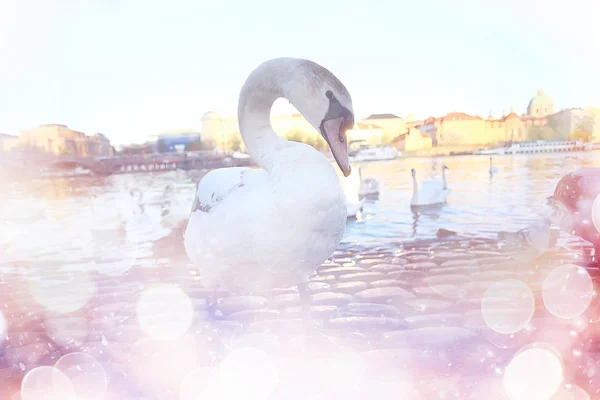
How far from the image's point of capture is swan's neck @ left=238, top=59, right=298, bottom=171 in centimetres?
203

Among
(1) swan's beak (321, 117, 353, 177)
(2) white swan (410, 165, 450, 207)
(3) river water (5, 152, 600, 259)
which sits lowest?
(3) river water (5, 152, 600, 259)

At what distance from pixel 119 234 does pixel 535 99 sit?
6953 cm

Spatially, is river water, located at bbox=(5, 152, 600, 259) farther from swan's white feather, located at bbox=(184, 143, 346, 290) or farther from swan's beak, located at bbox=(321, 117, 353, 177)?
swan's beak, located at bbox=(321, 117, 353, 177)

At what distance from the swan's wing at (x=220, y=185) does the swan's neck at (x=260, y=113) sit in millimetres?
104

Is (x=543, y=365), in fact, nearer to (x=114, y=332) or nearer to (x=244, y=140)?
(x=244, y=140)

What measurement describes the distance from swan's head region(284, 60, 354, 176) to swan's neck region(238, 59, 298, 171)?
180 millimetres

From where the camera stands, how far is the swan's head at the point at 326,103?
174cm

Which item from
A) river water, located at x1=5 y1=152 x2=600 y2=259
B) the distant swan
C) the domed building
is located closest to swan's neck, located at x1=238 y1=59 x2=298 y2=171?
river water, located at x1=5 y1=152 x2=600 y2=259

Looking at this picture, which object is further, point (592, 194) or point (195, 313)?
point (592, 194)

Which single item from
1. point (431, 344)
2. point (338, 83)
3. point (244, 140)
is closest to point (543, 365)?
point (431, 344)

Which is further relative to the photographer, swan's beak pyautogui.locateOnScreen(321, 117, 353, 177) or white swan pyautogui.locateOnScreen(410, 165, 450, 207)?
white swan pyautogui.locateOnScreen(410, 165, 450, 207)

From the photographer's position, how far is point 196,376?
7.20 ft

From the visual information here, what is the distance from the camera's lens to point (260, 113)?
2.19 metres

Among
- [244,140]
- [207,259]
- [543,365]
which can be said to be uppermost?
[244,140]
